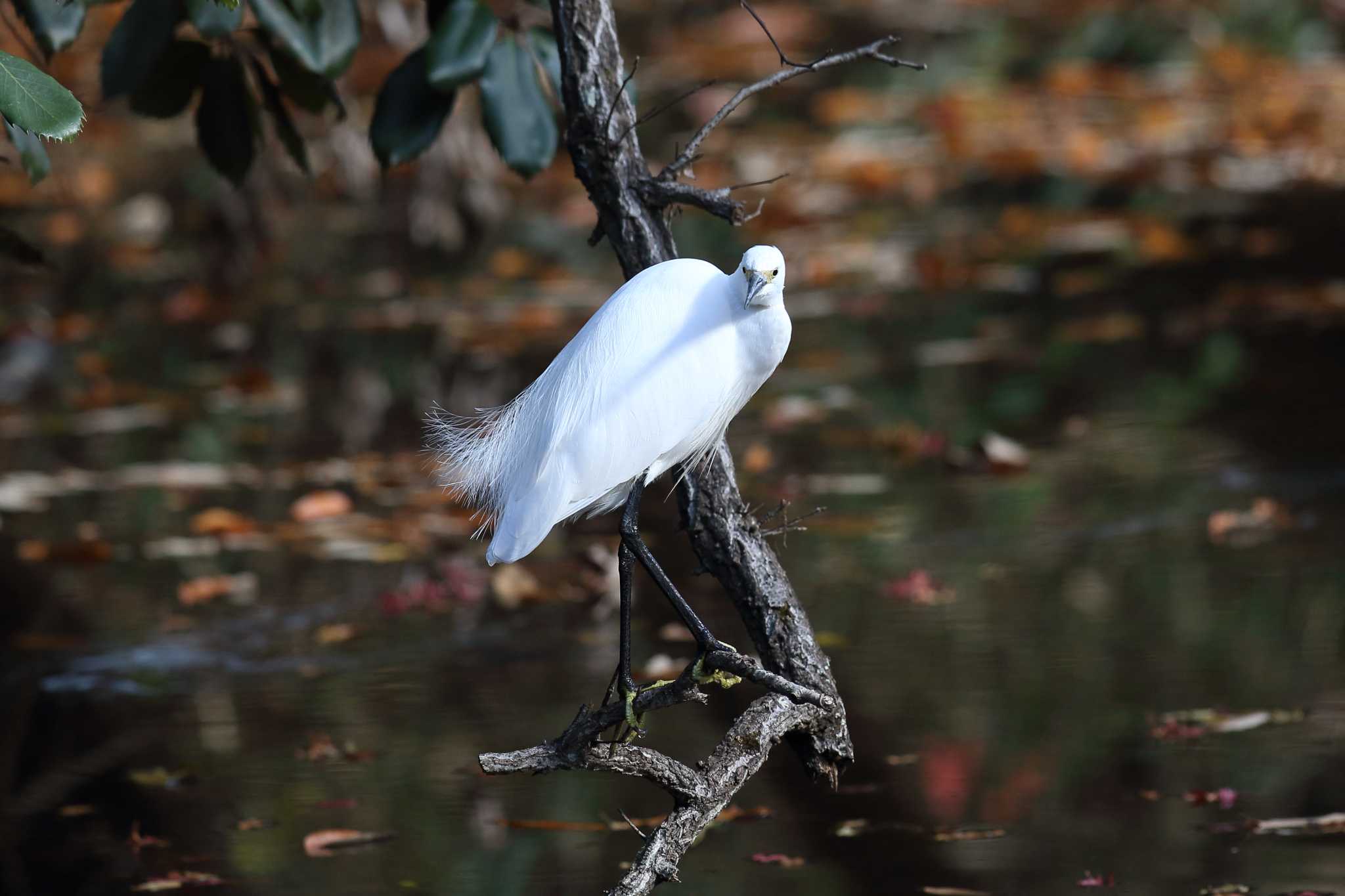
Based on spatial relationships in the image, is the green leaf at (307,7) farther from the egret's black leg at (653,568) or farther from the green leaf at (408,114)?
the egret's black leg at (653,568)

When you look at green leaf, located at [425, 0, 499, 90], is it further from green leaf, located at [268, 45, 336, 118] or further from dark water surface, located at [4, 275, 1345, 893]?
dark water surface, located at [4, 275, 1345, 893]

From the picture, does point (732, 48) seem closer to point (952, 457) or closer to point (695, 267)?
point (952, 457)

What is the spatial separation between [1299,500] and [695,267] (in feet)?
8.47

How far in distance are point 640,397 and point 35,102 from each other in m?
0.84

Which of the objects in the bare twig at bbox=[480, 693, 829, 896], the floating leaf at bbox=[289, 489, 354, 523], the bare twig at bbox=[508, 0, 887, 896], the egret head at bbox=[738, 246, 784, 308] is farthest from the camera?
the floating leaf at bbox=[289, 489, 354, 523]

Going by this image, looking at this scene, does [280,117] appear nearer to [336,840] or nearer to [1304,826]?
[336,840]

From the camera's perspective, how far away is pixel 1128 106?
889 centimetres

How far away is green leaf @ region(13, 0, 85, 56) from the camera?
8.94 feet

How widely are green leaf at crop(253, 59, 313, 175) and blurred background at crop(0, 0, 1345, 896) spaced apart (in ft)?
1.61

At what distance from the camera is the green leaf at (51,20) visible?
2.72 metres

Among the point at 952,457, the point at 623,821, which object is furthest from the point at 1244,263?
the point at 623,821

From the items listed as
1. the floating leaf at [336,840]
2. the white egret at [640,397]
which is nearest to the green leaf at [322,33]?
the white egret at [640,397]

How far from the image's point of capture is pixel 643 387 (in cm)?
228

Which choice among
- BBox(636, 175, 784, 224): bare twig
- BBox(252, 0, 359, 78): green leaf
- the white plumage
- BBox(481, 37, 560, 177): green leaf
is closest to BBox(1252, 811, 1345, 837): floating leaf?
the white plumage
